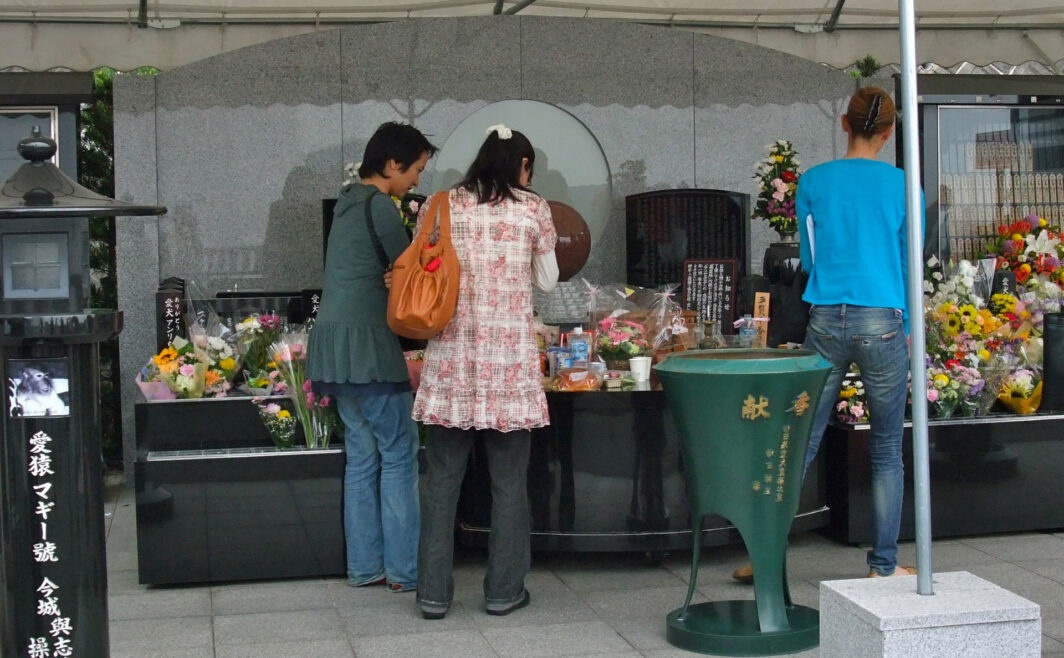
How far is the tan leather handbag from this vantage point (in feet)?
12.7

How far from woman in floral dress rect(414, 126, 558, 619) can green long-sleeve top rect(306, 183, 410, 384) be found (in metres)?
0.35

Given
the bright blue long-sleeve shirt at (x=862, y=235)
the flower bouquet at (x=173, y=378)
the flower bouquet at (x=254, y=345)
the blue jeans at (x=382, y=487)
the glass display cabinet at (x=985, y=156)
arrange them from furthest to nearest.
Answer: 1. the glass display cabinet at (x=985, y=156)
2. the flower bouquet at (x=254, y=345)
3. the flower bouquet at (x=173, y=378)
4. the blue jeans at (x=382, y=487)
5. the bright blue long-sleeve shirt at (x=862, y=235)

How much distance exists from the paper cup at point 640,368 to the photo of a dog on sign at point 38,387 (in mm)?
2360

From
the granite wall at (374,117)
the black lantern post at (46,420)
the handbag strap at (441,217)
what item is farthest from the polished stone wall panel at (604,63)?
the black lantern post at (46,420)

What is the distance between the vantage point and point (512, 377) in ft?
13.2

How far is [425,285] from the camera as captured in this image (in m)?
3.88

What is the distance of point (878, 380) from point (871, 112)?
3.05ft

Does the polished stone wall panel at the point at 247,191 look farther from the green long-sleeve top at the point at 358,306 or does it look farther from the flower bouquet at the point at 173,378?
the green long-sleeve top at the point at 358,306

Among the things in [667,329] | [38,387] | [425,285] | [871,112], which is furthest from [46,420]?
[871,112]

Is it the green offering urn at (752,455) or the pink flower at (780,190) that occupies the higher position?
the pink flower at (780,190)

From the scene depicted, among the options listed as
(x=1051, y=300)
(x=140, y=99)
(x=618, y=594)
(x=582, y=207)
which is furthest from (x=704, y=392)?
(x=140, y=99)

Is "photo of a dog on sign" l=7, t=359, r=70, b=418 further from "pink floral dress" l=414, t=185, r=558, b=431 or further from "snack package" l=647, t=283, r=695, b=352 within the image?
"snack package" l=647, t=283, r=695, b=352

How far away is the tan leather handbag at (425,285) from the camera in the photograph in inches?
152

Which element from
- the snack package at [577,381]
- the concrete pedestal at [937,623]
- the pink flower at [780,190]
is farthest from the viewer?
the pink flower at [780,190]
